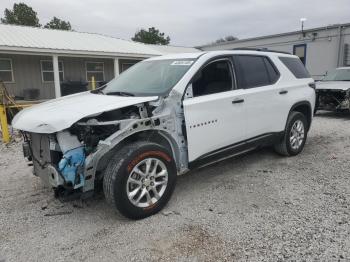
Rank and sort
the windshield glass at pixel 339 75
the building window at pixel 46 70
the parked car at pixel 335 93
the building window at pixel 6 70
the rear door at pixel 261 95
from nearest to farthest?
1. the rear door at pixel 261 95
2. the parked car at pixel 335 93
3. the windshield glass at pixel 339 75
4. the building window at pixel 6 70
5. the building window at pixel 46 70

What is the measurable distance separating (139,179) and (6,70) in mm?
15840

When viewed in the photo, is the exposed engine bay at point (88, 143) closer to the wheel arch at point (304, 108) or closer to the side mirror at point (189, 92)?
the side mirror at point (189, 92)

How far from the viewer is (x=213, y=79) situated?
430cm

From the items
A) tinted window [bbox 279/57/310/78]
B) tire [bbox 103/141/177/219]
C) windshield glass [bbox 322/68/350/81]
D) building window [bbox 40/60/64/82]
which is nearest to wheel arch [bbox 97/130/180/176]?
tire [bbox 103/141/177/219]

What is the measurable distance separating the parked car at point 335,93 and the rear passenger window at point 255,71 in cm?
589

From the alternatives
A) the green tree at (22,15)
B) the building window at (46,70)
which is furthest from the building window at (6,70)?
the green tree at (22,15)

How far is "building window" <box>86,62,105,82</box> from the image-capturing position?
63.8 ft

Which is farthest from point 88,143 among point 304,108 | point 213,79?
point 304,108

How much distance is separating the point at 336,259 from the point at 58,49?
1563 centimetres

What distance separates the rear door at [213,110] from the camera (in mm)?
3949

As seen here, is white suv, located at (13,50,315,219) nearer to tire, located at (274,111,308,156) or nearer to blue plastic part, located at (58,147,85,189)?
blue plastic part, located at (58,147,85,189)

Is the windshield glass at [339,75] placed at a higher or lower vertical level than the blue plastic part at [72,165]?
higher

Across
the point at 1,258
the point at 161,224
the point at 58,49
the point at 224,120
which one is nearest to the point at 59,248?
the point at 1,258

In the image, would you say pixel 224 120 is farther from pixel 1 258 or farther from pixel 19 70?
pixel 19 70
